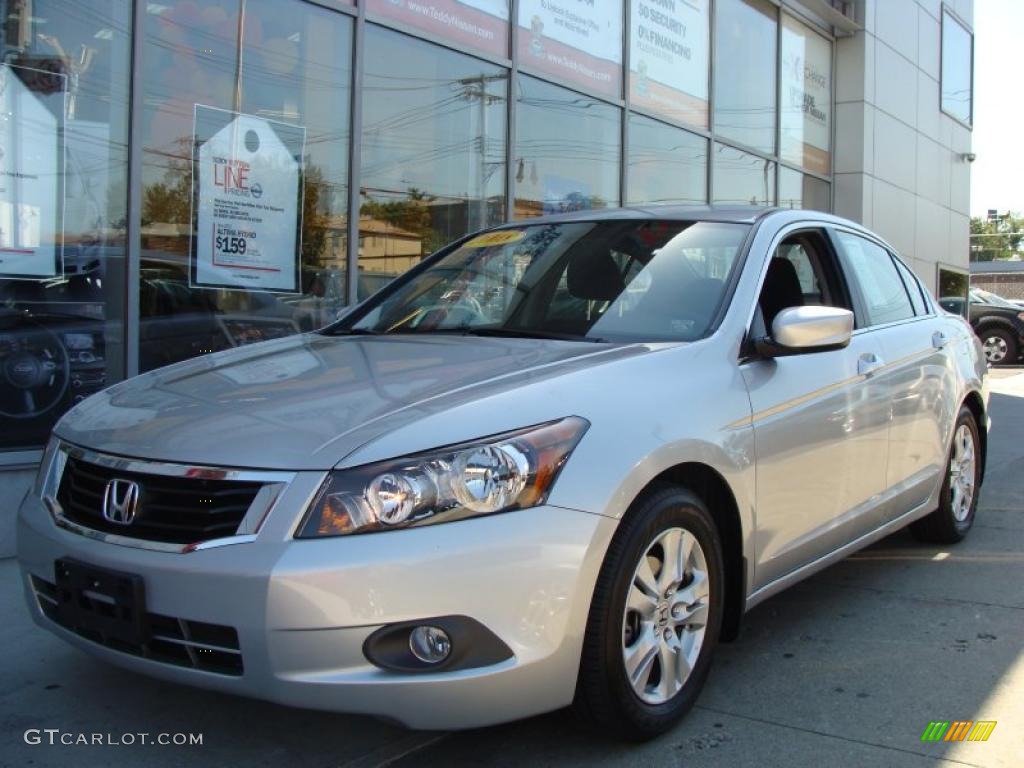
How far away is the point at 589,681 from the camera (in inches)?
105

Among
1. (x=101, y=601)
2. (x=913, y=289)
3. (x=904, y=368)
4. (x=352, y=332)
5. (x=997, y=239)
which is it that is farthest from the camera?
(x=997, y=239)

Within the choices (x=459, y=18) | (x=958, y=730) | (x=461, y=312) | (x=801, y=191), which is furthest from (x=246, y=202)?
(x=801, y=191)

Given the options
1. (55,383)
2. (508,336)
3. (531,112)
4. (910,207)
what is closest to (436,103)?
(531,112)

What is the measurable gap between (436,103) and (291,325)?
7.67ft

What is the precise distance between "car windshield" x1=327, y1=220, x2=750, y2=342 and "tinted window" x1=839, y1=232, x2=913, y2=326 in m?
0.86

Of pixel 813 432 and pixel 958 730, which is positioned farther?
pixel 813 432

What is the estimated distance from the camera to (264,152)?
6.86 m

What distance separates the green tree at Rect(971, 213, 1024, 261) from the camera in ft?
310

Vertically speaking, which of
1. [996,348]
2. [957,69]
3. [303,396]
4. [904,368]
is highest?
[957,69]

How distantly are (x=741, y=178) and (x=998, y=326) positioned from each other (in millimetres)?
10140

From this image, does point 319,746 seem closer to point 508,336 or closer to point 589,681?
point 589,681

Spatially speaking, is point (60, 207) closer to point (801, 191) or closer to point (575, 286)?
point (575, 286)

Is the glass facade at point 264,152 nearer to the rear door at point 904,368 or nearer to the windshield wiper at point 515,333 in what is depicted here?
the windshield wiper at point 515,333

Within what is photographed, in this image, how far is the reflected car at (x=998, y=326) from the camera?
19969mm
